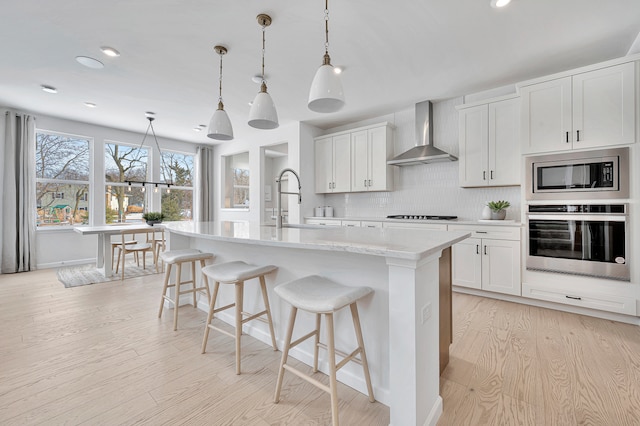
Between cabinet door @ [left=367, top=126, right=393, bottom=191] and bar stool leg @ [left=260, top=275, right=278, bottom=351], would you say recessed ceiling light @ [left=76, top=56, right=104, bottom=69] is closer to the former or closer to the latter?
bar stool leg @ [left=260, top=275, right=278, bottom=351]

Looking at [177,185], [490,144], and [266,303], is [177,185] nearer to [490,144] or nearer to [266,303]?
[266,303]

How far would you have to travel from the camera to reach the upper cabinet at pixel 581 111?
8.27ft

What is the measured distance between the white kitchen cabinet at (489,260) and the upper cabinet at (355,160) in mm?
1475

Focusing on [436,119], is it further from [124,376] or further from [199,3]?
[124,376]

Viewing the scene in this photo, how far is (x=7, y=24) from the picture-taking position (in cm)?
230

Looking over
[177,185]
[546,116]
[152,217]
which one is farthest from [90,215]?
[546,116]

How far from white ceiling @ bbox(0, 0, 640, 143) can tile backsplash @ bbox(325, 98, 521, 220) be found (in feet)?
1.49

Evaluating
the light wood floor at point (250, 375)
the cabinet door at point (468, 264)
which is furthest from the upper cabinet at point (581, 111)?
the light wood floor at point (250, 375)

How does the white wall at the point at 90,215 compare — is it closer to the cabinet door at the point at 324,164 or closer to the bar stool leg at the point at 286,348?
the cabinet door at the point at 324,164

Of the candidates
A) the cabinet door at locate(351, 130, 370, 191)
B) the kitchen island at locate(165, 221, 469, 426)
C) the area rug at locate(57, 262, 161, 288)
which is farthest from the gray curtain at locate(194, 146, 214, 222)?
the kitchen island at locate(165, 221, 469, 426)

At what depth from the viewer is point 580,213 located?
2688 millimetres

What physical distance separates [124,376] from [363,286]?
1.65 metres

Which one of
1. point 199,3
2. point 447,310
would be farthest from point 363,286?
point 199,3

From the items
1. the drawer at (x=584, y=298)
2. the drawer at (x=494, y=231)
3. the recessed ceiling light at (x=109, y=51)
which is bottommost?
the drawer at (x=584, y=298)
